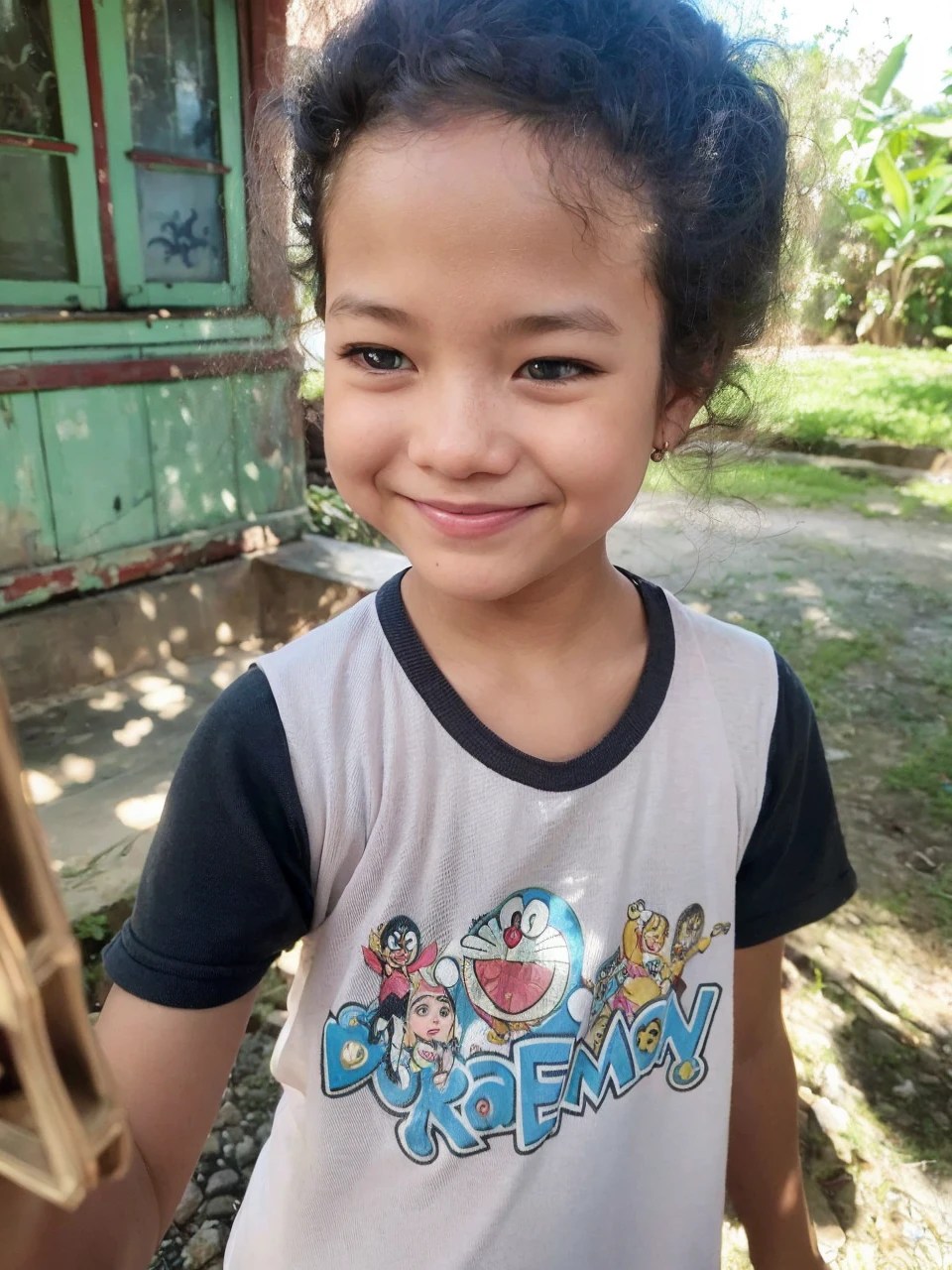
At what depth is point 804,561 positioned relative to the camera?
235 inches

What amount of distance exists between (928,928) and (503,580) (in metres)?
2.36

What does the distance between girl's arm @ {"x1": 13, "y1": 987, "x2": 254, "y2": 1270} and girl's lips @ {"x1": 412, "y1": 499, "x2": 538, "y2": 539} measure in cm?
49

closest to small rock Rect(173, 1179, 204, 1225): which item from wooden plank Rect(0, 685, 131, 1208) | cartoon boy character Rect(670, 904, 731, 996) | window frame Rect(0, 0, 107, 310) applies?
cartoon boy character Rect(670, 904, 731, 996)

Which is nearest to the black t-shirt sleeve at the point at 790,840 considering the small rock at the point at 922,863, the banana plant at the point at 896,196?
the small rock at the point at 922,863

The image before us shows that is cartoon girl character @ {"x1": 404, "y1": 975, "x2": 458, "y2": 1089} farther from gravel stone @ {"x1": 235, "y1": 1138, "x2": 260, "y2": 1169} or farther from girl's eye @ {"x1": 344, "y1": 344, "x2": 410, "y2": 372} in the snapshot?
gravel stone @ {"x1": 235, "y1": 1138, "x2": 260, "y2": 1169}

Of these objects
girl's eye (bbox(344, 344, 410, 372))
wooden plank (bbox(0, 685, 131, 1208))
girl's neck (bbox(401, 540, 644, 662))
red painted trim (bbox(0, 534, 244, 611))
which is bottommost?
red painted trim (bbox(0, 534, 244, 611))

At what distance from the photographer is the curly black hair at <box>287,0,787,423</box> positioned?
0.87 m

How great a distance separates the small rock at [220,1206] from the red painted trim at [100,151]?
320cm

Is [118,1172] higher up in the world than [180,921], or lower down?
higher up

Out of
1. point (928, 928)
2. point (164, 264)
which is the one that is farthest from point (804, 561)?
point (164, 264)

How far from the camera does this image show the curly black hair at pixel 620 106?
87 centimetres

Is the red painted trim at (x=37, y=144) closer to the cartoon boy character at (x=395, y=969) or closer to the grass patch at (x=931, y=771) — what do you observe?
the cartoon boy character at (x=395, y=969)

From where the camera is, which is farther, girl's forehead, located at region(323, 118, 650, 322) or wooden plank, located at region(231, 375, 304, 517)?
wooden plank, located at region(231, 375, 304, 517)

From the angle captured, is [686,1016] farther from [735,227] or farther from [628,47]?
[628,47]
